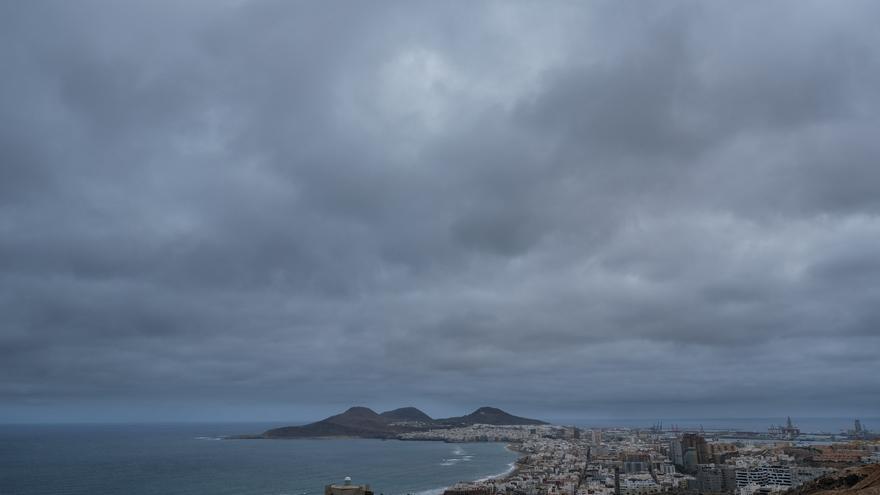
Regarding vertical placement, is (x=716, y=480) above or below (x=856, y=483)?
below

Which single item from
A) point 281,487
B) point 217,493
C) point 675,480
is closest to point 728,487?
point 675,480

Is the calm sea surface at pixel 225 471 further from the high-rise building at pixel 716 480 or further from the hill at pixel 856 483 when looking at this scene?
the hill at pixel 856 483

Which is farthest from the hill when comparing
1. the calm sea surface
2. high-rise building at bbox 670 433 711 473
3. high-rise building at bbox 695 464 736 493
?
high-rise building at bbox 670 433 711 473

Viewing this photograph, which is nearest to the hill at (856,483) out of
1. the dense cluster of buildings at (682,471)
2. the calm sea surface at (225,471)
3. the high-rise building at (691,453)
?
the dense cluster of buildings at (682,471)

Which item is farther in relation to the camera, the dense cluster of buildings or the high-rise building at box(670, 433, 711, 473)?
the high-rise building at box(670, 433, 711, 473)

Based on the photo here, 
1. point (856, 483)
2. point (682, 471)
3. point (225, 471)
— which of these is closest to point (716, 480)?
point (682, 471)

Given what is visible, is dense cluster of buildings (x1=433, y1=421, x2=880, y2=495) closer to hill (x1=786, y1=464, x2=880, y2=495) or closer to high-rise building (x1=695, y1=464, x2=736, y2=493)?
high-rise building (x1=695, y1=464, x2=736, y2=493)

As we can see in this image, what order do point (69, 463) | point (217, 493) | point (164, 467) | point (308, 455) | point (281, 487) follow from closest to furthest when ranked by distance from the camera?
point (217, 493), point (281, 487), point (164, 467), point (69, 463), point (308, 455)

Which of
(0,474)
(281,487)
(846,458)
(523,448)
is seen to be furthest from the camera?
(523,448)

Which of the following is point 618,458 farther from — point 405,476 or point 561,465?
point 405,476

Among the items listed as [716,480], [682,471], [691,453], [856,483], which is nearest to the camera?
[856,483]

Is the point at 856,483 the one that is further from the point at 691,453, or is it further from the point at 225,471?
the point at 225,471
